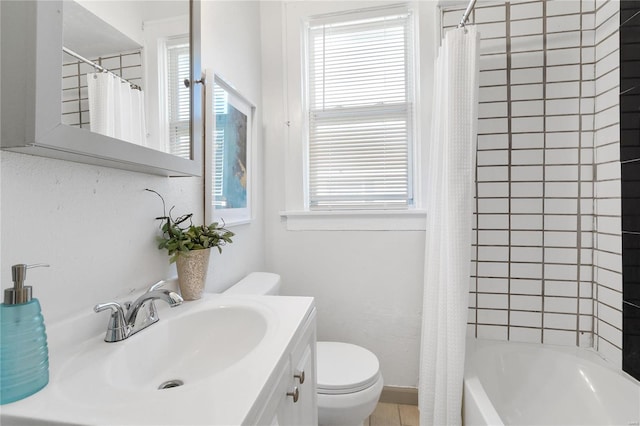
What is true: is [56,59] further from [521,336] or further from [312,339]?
[521,336]

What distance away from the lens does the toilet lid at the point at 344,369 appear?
122 centimetres

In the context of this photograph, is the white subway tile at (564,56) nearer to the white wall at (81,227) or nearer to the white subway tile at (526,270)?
the white subway tile at (526,270)

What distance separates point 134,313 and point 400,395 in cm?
151

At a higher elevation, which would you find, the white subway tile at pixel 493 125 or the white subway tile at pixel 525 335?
the white subway tile at pixel 493 125

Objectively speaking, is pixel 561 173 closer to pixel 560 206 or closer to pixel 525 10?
pixel 560 206

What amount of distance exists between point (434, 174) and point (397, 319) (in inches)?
32.3

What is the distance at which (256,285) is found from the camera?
141 centimetres

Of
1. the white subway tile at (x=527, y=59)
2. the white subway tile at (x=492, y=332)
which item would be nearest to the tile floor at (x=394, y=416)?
the white subway tile at (x=492, y=332)

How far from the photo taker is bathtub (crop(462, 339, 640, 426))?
4.08ft

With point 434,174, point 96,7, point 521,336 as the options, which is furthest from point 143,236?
point 521,336

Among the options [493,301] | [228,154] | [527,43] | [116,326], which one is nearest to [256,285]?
[228,154]

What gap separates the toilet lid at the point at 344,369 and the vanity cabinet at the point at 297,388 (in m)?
0.25

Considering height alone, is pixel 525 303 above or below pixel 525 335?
above

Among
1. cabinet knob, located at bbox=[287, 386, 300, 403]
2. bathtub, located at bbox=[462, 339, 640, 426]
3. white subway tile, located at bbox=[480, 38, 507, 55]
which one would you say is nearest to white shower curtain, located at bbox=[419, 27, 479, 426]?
bathtub, located at bbox=[462, 339, 640, 426]
